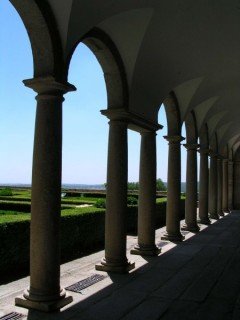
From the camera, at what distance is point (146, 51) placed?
9.02 m

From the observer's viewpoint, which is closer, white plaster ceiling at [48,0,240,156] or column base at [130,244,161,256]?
white plaster ceiling at [48,0,240,156]

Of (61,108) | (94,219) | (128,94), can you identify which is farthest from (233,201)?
(61,108)

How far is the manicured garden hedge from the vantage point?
8188 millimetres

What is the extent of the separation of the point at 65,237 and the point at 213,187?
1170 cm

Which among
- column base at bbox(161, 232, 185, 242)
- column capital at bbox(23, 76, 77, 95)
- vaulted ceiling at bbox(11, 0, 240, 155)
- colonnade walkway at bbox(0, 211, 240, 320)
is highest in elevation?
vaulted ceiling at bbox(11, 0, 240, 155)

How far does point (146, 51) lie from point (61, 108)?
12.1ft

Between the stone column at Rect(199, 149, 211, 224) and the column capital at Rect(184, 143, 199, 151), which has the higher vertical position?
the column capital at Rect(184, 143, 199, 151)

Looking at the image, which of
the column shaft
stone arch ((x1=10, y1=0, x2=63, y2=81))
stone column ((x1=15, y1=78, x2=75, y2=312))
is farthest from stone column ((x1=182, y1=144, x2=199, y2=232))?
stone arch ((x1=10, y1=0, x2=63, y2=81))

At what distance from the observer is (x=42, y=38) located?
5973 millimetres

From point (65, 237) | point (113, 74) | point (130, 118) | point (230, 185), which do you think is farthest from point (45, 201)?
point (230, 185)

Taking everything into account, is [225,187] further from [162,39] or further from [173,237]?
[162,39]

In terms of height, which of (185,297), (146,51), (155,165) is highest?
(146,51)

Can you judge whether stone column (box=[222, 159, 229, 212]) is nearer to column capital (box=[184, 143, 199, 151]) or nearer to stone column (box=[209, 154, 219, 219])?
stone column (box=[209, 154, 219, 219])

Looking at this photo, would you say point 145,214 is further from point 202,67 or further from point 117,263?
point 202,67
